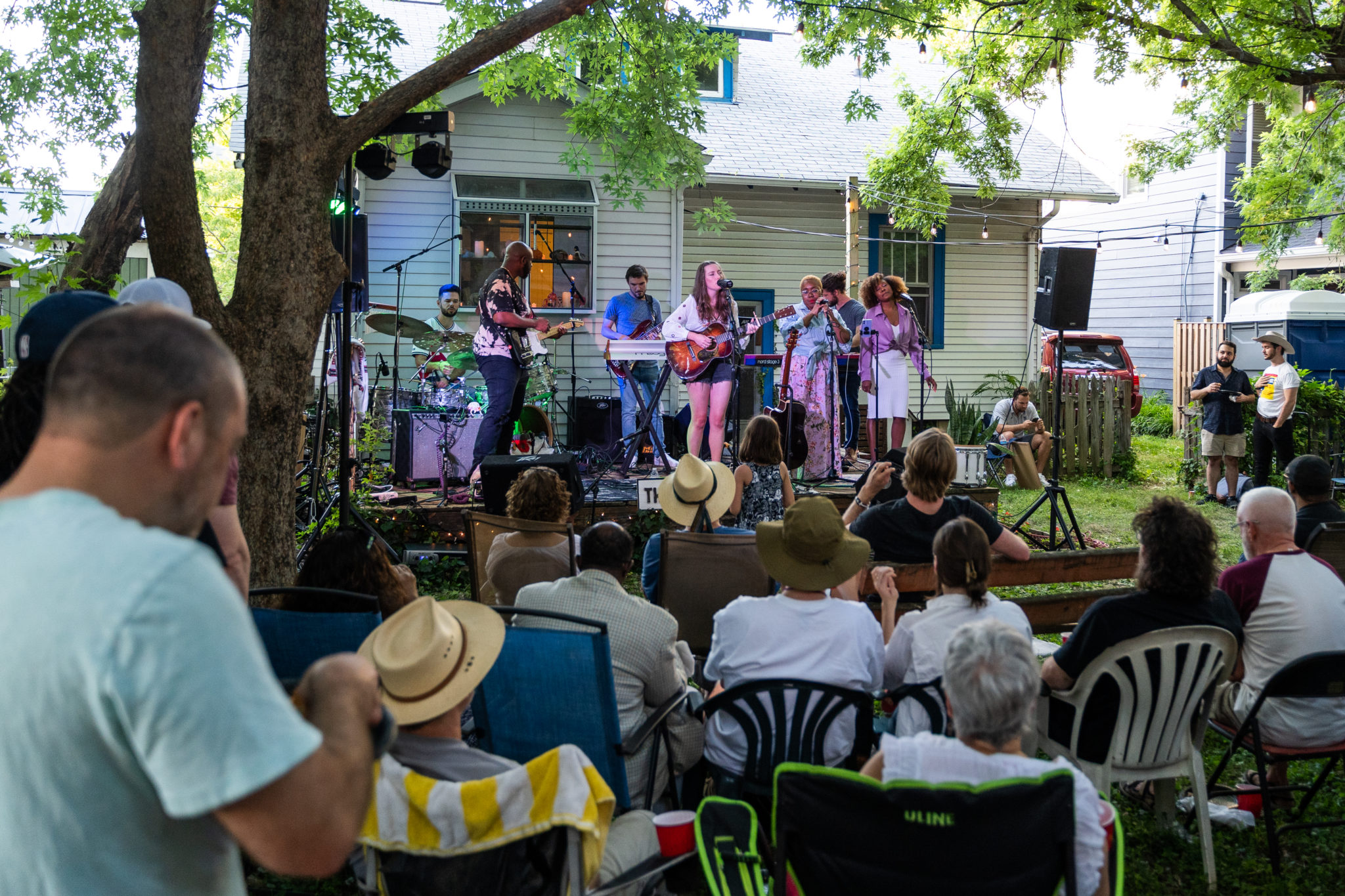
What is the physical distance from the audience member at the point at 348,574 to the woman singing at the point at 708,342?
18.7ft

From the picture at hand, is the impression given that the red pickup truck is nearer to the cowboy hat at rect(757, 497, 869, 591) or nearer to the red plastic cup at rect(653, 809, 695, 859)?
the cowboy hat at rect(757, 497, 869, 591)

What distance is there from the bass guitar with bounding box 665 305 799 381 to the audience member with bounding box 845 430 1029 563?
4.08 meters

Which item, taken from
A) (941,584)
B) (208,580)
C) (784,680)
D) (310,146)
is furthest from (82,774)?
(310,146)

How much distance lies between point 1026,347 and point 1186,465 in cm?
314

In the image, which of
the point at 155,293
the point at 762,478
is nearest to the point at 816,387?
the point at 762,478

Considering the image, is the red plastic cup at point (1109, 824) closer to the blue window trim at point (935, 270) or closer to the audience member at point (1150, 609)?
the audience member at point (1150, 609)

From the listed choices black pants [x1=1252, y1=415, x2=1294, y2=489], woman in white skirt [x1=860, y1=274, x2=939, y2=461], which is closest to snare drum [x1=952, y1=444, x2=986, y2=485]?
woman in white skirt [x1=860, y1=274, x2=939, y2=461]

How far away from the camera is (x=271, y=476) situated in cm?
430

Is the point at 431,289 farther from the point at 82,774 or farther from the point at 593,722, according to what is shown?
the point at 82,774

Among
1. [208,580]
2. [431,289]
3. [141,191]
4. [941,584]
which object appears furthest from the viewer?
[431,289]

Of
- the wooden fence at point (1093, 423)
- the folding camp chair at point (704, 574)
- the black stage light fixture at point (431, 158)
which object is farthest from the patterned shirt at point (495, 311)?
the wooden fence at point (1093, 423)

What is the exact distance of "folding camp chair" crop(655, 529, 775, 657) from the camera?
4434mm

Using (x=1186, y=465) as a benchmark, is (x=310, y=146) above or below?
above

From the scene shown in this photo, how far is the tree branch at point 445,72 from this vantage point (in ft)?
14.5
